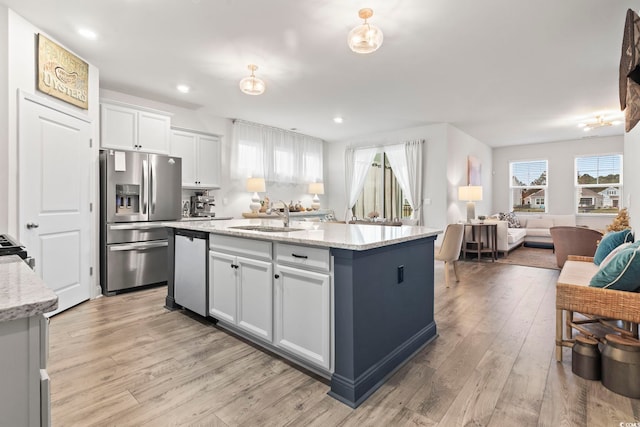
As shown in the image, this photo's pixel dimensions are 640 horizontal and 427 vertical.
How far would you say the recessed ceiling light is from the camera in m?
2.92

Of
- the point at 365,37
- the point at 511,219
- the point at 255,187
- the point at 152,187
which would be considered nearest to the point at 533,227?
the point at 511,219

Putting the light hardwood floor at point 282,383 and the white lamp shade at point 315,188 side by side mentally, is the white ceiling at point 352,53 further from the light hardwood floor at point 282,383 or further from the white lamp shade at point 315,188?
the light hardwood floor at point 282,383

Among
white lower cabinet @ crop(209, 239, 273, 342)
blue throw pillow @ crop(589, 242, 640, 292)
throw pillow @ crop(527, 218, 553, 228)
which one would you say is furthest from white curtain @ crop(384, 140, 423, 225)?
white lower cabinet @ crop(209, 239, 273, 342)

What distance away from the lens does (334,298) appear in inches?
73.7

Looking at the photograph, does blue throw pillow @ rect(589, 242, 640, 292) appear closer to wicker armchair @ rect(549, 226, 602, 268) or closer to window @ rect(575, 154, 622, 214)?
wicker armchair @ rect(549, 226, 602, 268)

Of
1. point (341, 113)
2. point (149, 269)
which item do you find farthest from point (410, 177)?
point (149, 269)

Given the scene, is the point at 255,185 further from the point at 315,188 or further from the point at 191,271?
the point at 191,271

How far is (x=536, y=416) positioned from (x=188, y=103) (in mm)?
5334

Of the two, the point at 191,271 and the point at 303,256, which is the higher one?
the point at 303,256

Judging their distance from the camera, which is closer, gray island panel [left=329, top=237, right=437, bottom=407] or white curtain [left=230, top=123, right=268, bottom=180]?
gray island panel [left=329, top=237, right=437, bottom=407]

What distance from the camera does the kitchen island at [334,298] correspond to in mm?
1836

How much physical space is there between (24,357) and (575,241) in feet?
19.3

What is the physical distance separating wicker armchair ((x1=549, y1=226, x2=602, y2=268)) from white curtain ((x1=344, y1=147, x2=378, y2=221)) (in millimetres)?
3806

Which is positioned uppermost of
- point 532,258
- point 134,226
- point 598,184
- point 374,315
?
point 598,184
